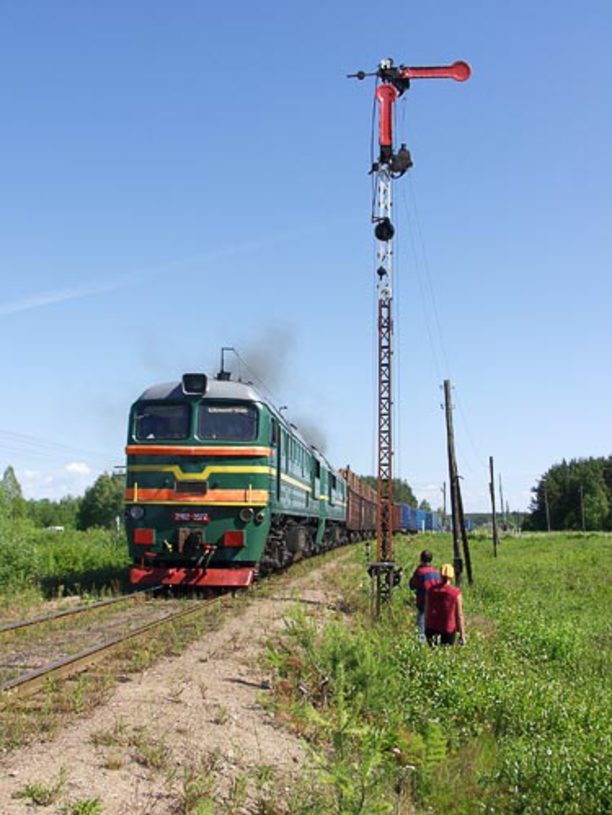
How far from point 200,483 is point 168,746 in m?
9.90

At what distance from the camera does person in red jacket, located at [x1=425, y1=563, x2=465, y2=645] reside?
35.0ft

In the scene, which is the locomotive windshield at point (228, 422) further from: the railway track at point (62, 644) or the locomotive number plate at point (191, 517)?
the railway track at point (62, 644)

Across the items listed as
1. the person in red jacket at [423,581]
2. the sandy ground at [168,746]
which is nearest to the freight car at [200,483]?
the person in red jacket at [423,581]

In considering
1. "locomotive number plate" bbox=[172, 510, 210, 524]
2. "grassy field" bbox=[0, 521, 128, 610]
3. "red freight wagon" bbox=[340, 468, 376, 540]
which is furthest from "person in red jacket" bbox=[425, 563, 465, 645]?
"red freight wagon" bbox=[340, 468, 376, 540]

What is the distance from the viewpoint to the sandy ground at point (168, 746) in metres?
5.08

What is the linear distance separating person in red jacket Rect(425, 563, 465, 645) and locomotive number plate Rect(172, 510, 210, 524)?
5831mm

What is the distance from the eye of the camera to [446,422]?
26078 mm

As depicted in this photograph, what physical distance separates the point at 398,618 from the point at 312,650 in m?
5.66

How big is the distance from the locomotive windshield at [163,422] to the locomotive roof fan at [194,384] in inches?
11.6

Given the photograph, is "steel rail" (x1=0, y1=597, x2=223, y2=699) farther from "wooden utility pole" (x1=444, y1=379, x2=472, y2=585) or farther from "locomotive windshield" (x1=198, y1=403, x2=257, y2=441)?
"wooden utility pole" (x1=444, y1=379, x2=472, y2=585)

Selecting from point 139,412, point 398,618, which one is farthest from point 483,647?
point 139,412

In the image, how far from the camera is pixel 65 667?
8.45m

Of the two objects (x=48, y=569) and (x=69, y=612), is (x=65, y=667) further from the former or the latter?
(x=48, y=569)

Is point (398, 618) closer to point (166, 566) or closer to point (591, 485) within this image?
point (166, 566)
